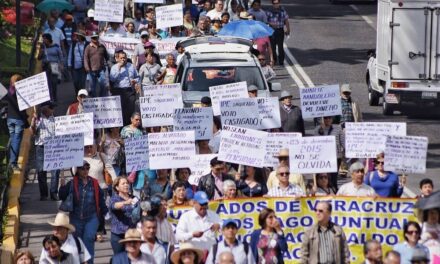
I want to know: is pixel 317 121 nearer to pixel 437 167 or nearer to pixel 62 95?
pixel 437 167

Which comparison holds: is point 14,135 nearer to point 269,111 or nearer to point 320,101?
point 269,111

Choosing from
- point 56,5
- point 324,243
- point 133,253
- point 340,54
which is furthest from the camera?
point 340,54

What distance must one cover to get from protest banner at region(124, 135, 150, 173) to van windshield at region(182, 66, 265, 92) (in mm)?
6297

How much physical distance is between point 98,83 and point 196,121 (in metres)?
7.76

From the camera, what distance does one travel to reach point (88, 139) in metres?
23.0

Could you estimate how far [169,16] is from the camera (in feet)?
115

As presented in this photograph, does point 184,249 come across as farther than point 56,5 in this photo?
No

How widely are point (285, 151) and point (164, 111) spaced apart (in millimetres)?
4105

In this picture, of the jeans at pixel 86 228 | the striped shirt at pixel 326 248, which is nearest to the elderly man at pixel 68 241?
the jeans at pixel 86 228

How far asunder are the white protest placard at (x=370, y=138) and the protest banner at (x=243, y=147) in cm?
128

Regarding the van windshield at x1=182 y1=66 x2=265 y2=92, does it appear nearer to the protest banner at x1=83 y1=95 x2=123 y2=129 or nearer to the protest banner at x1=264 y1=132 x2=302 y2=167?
the protest banner at x1=83 y1=95 x2=123 y2=129

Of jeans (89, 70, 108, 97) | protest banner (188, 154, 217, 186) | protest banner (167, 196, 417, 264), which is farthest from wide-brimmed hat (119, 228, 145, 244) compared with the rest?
jeans (89, 70, 108, 97)

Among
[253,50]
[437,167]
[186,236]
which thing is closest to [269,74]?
[253,50]

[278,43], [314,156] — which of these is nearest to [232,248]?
[314,156]
